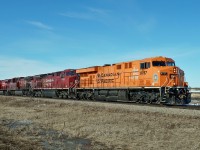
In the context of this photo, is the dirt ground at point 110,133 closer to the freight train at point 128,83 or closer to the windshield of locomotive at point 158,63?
the freight train at point 128,83

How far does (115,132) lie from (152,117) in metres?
3.56

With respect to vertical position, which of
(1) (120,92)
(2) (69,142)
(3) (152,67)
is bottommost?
(2) (69,142)

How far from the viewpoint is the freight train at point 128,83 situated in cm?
2434

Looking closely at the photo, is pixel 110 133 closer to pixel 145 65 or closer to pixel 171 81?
pixel 171 81

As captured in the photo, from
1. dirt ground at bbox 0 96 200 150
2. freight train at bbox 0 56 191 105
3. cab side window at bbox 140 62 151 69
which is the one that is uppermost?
cab side window at bbox 140 62 151 69

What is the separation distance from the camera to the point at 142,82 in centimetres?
2659

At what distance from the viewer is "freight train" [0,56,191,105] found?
24344 mm

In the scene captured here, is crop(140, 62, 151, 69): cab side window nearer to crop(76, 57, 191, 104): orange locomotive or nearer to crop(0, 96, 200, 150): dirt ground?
crop(76, 57, 191, 104): orange locomotive

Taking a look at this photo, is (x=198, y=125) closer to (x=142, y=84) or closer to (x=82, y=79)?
(x=142, y=84)

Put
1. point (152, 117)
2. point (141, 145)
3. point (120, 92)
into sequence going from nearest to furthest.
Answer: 1. point (141, 145)
2. point (152, 117)
3. point (120, 92)

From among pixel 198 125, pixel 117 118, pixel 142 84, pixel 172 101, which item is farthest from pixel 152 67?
pixel 198 125

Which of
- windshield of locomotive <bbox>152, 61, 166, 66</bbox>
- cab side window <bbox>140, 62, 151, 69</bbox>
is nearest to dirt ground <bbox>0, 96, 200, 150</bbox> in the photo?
windshield of locomotive <bbox>152, 61, 166, 66</bbox>

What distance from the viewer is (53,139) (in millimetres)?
12734

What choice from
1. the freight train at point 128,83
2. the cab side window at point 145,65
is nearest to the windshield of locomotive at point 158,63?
the freight train at point 128,83
